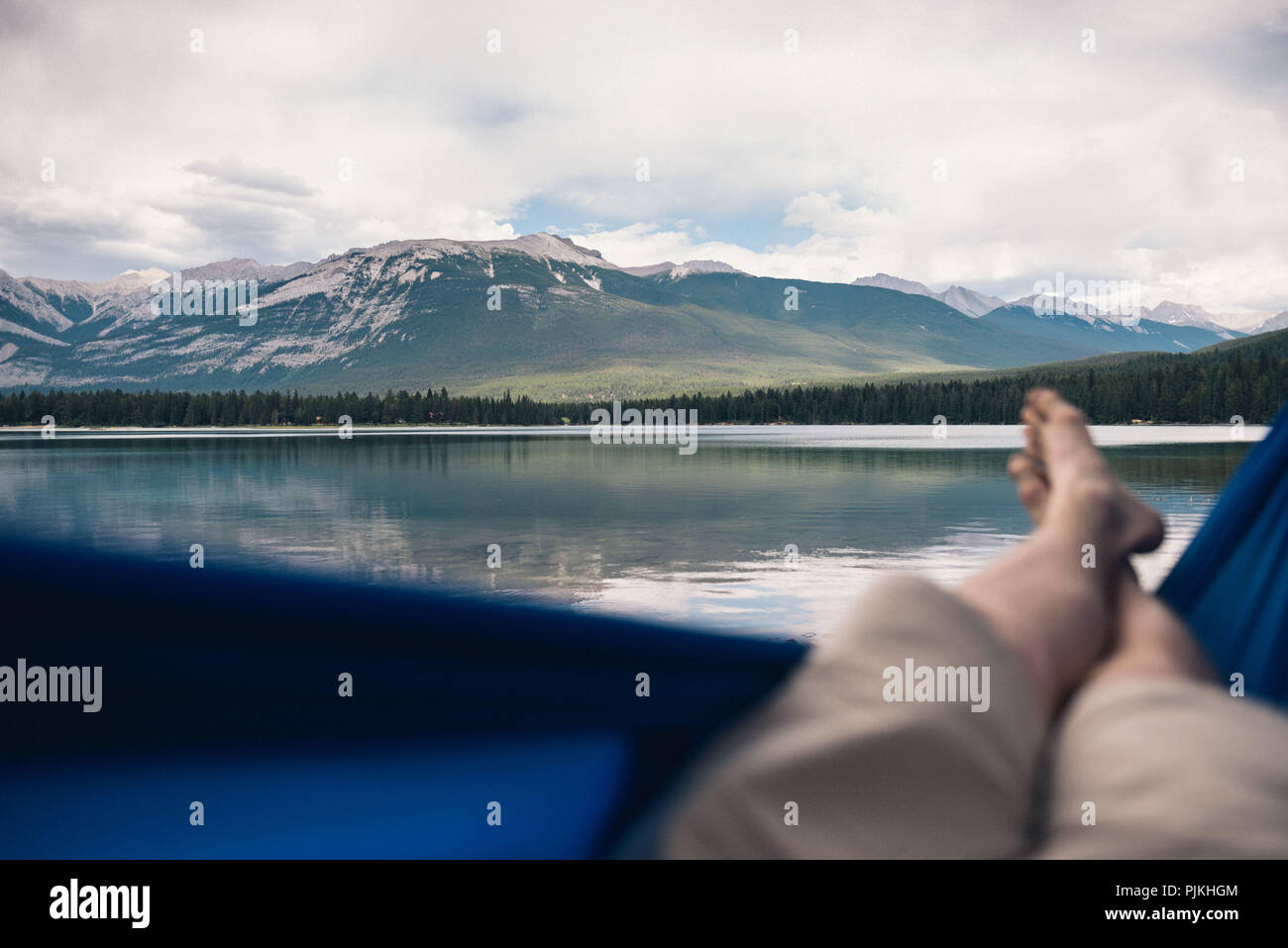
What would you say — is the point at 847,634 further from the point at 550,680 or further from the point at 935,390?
the point at 935,390

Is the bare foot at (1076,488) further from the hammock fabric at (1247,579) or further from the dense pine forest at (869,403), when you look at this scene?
the dense pine forest at (869,403)

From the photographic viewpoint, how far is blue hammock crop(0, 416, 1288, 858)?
9.05ft

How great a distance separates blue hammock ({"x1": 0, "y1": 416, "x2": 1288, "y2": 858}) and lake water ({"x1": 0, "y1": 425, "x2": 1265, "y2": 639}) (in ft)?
3.28

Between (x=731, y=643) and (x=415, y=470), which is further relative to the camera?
(x=415, y=470)

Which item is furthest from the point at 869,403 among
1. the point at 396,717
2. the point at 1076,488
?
the point at 1076,488

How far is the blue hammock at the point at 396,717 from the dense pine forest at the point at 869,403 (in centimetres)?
5949

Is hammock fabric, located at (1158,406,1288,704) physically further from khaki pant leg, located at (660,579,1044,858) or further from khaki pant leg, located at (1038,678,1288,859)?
khaki pant leg, located at (660,579,1044,858)

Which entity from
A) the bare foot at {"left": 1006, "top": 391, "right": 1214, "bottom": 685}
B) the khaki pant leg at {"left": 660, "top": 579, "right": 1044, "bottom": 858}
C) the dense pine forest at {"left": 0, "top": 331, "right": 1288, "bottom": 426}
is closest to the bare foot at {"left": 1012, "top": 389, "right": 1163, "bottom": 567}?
the bare foot at {"left": 1006, "top": 391, "right": 1214, "bottom": 685}

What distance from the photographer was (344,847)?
261 cm

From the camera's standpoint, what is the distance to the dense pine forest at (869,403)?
188ft

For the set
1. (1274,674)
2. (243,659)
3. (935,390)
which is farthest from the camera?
(935,390)
